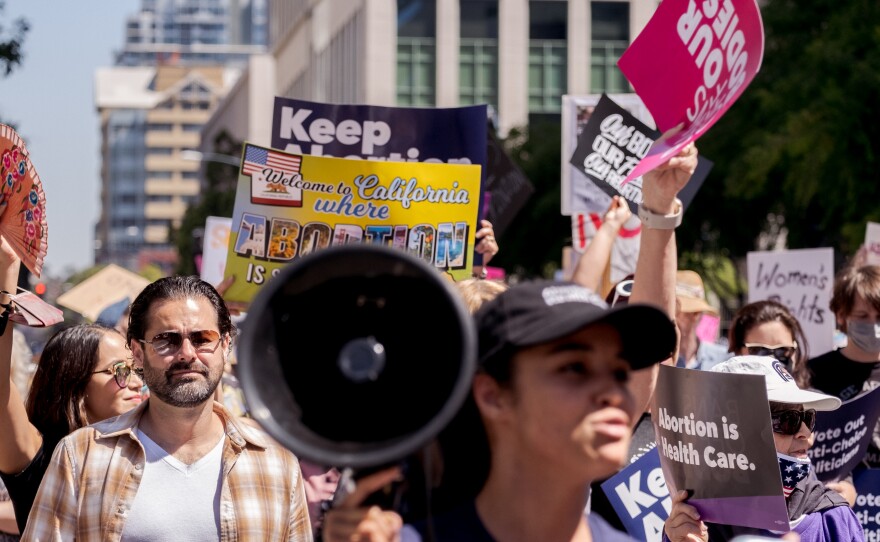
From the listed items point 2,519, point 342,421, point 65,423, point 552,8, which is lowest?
point 2,519

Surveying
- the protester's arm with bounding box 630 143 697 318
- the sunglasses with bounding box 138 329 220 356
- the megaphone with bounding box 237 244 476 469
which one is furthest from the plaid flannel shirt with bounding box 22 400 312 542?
the megaphone with bounding box 237 244 476 469

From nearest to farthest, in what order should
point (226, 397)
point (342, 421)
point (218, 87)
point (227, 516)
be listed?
point (342, 421) < point (227, 516) < point (226, 397) < point (218, 87)

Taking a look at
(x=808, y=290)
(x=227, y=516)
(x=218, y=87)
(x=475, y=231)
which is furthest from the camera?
(x=218, y=87)

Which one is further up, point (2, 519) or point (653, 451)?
point (653, 451)

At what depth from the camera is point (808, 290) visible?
9.74 metres

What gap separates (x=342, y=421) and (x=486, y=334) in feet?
1.19

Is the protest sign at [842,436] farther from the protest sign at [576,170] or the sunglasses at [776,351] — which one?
the protest sign at [576,170]

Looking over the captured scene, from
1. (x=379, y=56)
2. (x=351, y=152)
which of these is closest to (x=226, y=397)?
(x=351, y=152)

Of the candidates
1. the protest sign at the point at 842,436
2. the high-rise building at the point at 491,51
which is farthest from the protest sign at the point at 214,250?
the high-rise building at the point at 491,51

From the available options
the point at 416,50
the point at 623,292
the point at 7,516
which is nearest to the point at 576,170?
the point at 623,292

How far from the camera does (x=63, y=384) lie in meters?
4.80

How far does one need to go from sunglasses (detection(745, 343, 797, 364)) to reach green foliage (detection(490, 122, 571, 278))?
28.6 metres

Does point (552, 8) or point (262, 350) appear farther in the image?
point (552, 8)

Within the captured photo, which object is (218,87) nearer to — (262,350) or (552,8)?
(552,8)
